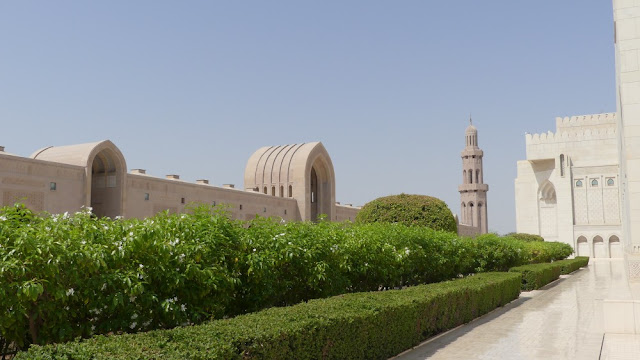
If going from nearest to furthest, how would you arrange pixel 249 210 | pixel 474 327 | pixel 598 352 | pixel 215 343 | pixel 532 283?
pixel 215 343 < pixel 598 352 < pixel 474 327 < pixel 532 283 < pixel 249 210

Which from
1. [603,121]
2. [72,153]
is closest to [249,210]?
[72,153]

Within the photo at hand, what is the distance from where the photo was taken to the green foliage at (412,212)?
1892 cm

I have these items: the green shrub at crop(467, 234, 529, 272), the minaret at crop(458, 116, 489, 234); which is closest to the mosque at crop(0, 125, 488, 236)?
the green shrub at crop(467, 234, 529, 272)

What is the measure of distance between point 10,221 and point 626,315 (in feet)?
29.9

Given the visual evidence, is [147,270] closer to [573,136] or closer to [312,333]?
[312,333]

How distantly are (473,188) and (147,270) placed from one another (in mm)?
74206

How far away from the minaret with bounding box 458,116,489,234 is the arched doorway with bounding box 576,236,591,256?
2501cm

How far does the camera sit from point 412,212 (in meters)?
19.0

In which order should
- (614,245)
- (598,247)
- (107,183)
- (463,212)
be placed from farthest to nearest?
(463,212) → (598,247) → (614,245) → (107,183)

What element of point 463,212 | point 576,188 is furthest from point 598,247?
point 463,212

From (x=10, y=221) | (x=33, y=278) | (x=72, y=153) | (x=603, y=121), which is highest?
(x=603, y=121)

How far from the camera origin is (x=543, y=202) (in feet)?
176

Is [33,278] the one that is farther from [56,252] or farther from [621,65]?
[621,65]

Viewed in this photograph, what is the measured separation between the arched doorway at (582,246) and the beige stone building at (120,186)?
24.1 m
